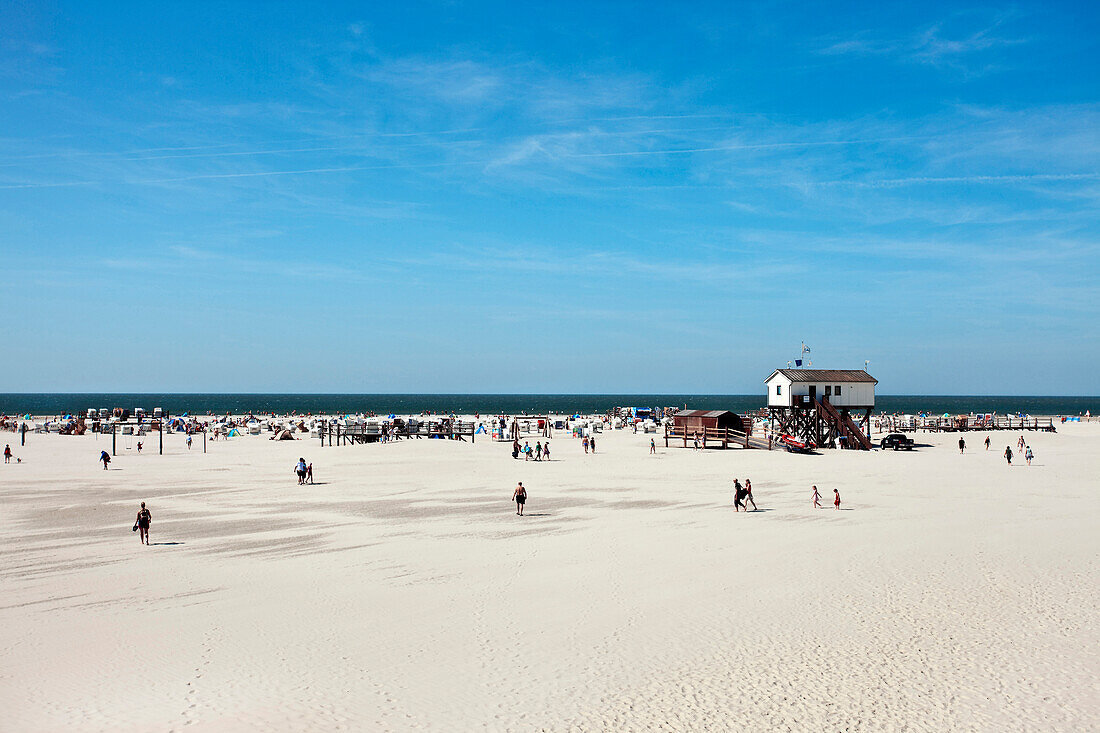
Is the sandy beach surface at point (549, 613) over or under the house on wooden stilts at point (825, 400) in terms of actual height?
under

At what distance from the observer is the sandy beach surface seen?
10.7 metres

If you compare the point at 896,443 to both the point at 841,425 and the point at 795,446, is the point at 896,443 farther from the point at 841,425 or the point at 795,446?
the point at 795,446

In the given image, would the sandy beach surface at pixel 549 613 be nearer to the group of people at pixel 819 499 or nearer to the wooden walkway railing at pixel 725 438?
the group of people at pixel 819 499

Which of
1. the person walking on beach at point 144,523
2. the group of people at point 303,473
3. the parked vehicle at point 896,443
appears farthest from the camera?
the parked vehicle at point 896,443

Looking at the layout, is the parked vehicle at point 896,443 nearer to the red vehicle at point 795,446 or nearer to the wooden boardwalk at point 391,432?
the red vehicle at point 795,446

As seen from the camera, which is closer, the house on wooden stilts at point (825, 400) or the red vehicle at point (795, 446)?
the red vehicle at point (795, 446)

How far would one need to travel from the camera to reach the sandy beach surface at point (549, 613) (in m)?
10.7

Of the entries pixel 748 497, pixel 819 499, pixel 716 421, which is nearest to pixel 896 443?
pixel 716 421

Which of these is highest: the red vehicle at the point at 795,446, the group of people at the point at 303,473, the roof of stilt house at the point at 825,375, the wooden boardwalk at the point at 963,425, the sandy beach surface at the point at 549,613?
the roof of stilt house at the point at 825,375

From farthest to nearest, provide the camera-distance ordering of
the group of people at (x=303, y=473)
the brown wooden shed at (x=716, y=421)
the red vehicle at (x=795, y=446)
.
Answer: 1. the brown wooden shed at (x=716, y=421)
2. the red vehicle at (x=795, y=446)
3. the group of people at (x=303, y=473)

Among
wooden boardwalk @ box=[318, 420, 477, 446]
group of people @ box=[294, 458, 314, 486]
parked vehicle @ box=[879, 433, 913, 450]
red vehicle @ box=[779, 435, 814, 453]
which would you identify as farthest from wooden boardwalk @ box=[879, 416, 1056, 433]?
group of people @ box=[294, 458, 314, 486]

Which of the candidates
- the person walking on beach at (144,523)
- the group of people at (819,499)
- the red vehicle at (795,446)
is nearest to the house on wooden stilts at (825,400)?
the red vehicle at (795,446)

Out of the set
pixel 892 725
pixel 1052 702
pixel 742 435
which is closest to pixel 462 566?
pixel 892 725

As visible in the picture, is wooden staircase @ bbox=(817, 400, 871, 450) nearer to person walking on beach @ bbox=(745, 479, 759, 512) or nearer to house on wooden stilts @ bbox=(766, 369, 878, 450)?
house on wooden stilts @ bbox=(766, 369, 878, 450)
